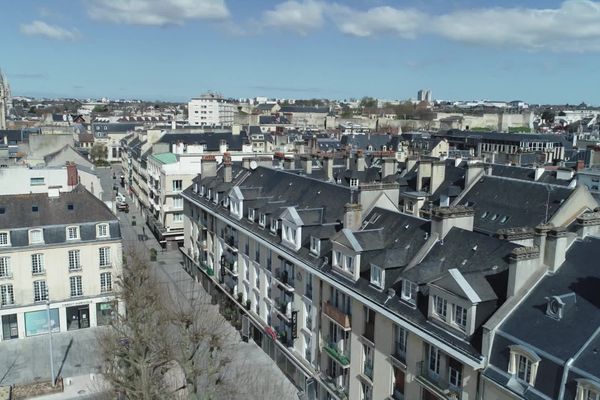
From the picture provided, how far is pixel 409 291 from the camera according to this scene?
24.2m

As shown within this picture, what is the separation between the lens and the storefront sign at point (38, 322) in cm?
4184

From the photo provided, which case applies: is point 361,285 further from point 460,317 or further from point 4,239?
point 4,239

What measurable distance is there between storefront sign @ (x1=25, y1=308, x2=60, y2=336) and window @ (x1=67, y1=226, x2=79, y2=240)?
5.82 meters

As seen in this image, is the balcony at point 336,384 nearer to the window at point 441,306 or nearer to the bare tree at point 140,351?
the bare tree at point 140,351

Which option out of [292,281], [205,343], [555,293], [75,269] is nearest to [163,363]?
[205,343]

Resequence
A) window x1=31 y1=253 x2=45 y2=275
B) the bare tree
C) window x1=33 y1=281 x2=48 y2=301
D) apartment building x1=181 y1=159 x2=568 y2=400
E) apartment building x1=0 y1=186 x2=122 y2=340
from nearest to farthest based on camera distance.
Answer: apartment building x1=181 y1=159 x2=568 y2=400 → the bare tree → apartment building x1=0 y1=186 x2=122 y2=340 → window x1=31 y1=253 x2=45 y2=275 → window x1=33 y1=281 x2=48 y2=301

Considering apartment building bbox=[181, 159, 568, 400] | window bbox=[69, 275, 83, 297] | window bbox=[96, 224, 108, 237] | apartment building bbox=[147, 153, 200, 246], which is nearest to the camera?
apartment building bbox=[181, 159, 568, 400]

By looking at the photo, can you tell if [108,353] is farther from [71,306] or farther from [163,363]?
[71,306]

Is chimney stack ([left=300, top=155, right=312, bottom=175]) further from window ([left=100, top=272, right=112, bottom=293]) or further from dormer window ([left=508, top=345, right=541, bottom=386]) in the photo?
dormer window ([left=508, top=345, right=541, bottom=386])

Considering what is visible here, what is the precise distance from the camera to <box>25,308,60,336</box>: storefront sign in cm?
4184

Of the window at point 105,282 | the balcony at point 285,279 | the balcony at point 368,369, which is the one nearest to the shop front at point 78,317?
the window at point 105,282

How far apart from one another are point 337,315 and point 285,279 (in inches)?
286

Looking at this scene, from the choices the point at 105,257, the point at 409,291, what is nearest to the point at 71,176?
the point at 105,257

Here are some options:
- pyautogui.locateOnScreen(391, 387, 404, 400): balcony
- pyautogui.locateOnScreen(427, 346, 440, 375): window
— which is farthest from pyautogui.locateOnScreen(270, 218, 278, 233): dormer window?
pyautogui.locateOnScreen(427, 346, 440, 375): window
